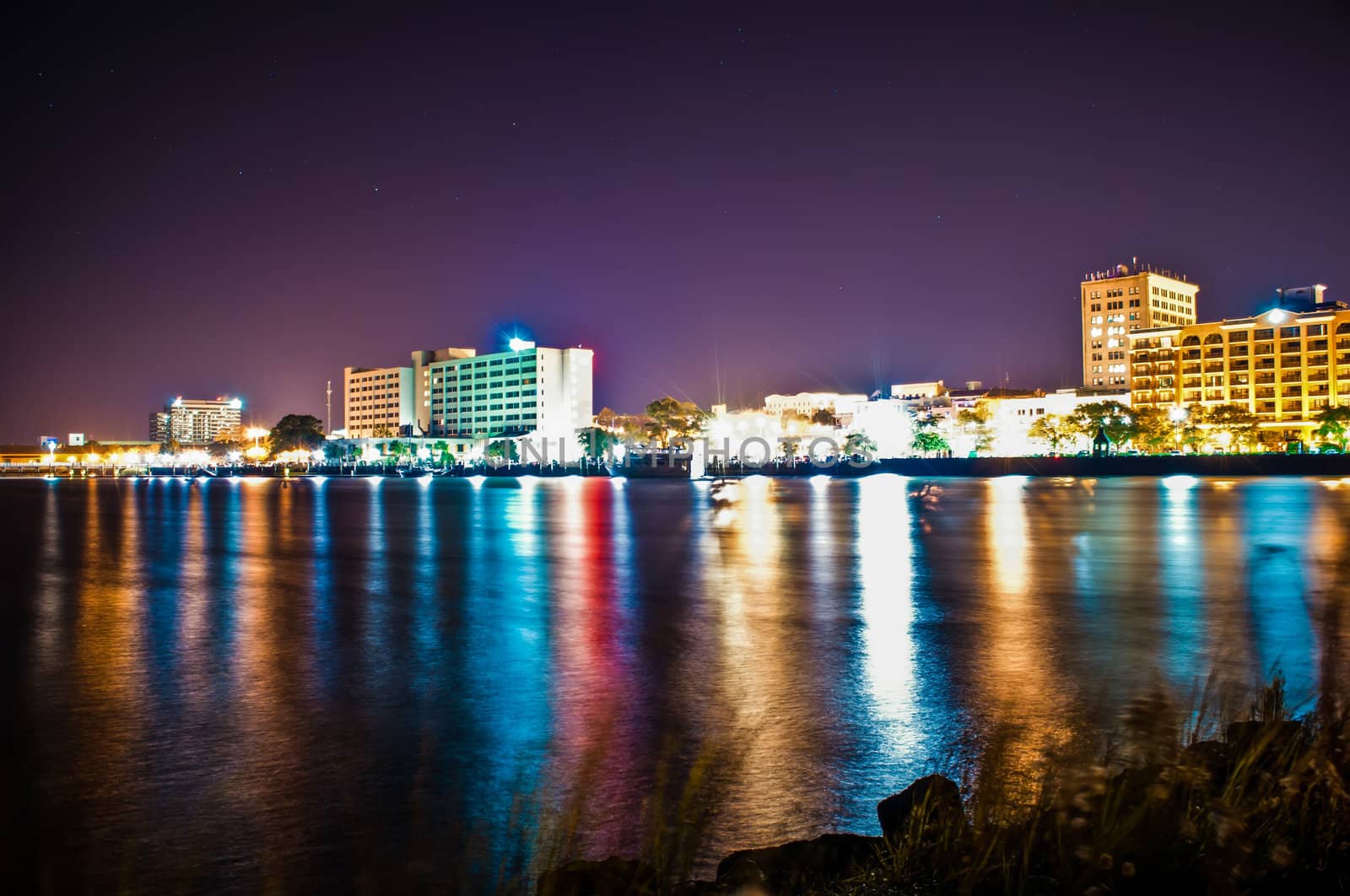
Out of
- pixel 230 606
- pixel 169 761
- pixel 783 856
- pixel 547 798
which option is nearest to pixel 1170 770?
pixel 783 856

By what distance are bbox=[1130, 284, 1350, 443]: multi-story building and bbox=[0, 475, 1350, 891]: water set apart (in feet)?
421

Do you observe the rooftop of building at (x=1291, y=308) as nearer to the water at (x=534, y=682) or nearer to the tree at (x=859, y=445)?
the tree at (x=859, y=445)

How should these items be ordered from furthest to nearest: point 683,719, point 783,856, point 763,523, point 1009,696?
point 763,523, point 1009,696, point 683,719, point 783,856

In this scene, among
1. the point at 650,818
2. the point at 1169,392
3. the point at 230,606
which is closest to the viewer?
the point at 650,818

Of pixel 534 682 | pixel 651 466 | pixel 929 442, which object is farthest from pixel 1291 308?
pixel 534 682

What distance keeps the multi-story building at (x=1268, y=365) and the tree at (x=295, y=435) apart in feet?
486

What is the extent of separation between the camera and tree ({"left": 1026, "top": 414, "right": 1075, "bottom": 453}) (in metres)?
132

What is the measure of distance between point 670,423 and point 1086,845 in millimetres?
147483

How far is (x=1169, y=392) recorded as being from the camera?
488 ft

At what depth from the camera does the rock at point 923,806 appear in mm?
4348

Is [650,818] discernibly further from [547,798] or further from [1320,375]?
[1320,375]

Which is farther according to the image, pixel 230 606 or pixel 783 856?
pixel 230 606

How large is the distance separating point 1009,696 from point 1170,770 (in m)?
4.28

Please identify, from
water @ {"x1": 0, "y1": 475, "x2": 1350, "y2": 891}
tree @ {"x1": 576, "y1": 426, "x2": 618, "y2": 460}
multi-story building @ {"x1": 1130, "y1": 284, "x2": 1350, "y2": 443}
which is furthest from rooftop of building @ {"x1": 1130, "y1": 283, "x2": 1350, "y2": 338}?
water @ {"x1": 0, "y1": 475, "x2": 1350, "y2": 891}
